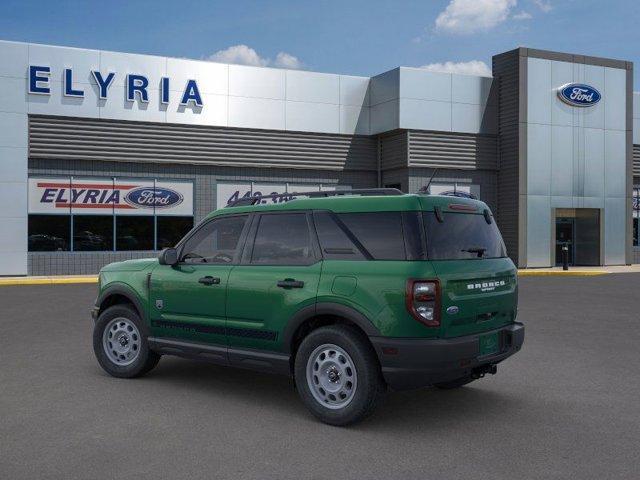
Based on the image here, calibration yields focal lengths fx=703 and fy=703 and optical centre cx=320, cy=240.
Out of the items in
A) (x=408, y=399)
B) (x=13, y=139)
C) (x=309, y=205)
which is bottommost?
(x=408, y=399)

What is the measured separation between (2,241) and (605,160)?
73.9ft

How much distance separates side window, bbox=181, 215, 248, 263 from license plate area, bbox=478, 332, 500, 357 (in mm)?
2451

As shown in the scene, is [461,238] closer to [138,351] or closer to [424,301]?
[424,301]

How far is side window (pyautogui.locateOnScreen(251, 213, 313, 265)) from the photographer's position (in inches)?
246

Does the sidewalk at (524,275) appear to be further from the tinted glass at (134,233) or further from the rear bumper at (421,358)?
the rear bumper at (421,358)

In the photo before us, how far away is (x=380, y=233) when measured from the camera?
5773 millimetres

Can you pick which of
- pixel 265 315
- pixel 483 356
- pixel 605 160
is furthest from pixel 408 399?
pixel 605 160

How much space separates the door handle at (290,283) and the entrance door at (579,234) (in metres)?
23.9

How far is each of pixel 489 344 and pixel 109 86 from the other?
2003 cm

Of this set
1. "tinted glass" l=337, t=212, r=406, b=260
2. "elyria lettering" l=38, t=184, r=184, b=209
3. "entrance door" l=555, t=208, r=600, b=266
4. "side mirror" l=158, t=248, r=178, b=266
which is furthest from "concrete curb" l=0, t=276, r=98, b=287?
"entrance door" l=555, t=208, r=600, b=266

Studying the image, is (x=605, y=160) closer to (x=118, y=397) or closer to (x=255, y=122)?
(x=255, y=122)

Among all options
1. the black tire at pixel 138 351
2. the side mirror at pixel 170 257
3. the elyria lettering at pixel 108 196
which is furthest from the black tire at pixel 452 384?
the elyria lettering at pixel 108 196

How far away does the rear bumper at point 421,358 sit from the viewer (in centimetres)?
541

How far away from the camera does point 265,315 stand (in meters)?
6.27
